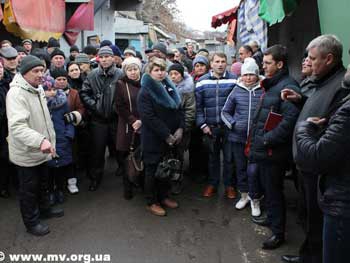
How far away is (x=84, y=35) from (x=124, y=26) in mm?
6698

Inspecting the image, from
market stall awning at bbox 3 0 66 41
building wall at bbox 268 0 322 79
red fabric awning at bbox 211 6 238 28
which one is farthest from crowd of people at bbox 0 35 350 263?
red fabric awning at bbox 211 6 238 28

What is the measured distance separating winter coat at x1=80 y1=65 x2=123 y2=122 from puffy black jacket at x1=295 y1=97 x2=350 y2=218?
3.24 meters

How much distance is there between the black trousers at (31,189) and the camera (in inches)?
151

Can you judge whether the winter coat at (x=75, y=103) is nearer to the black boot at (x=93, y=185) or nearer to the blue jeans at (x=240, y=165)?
the black boot at (x=93, y=185)

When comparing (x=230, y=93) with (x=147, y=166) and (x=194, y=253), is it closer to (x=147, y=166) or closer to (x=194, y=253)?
(x=147, y=166)

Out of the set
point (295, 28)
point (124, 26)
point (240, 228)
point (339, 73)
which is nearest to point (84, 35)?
point (124, 26)

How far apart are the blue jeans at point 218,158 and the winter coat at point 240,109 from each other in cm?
27

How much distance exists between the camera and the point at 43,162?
13.0 ft

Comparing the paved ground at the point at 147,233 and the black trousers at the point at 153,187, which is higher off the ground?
the black trousers at the point at 153,187

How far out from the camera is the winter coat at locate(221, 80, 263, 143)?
4.32 meters

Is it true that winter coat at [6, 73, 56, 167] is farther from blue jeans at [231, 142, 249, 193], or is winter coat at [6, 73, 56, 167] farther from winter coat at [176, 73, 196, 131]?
blue jeans at [231, 142, 249, 193]

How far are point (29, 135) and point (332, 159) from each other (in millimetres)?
2773

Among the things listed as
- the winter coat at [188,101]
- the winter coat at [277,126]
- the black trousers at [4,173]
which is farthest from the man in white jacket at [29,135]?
the winter coat at [277,126]

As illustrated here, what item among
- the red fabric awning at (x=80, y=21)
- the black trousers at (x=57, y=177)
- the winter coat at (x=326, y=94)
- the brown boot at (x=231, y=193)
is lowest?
the brown boot at (x=231, y=193)
